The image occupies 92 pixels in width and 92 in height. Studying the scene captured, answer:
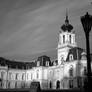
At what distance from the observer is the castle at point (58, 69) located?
52219 mm

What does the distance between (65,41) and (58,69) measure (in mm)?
9129

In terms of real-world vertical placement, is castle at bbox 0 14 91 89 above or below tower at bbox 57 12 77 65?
below

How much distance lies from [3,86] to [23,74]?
414 inches

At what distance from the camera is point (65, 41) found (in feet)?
200

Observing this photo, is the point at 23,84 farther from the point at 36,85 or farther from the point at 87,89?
the point at 87,89

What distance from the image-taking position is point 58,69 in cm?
6122

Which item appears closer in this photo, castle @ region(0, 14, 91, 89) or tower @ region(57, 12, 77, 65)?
castle @ region(0, 14, 91, 89)

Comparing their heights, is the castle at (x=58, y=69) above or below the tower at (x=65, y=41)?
below

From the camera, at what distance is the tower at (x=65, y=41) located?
60347 millimetres

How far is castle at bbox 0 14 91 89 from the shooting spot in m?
52.2

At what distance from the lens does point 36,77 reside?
68250 millimetres

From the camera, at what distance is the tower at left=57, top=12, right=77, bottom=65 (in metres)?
60.3

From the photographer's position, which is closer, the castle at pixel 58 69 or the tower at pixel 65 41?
the castle at pixel 58 69

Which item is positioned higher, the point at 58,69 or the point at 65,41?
the point at 65,41
